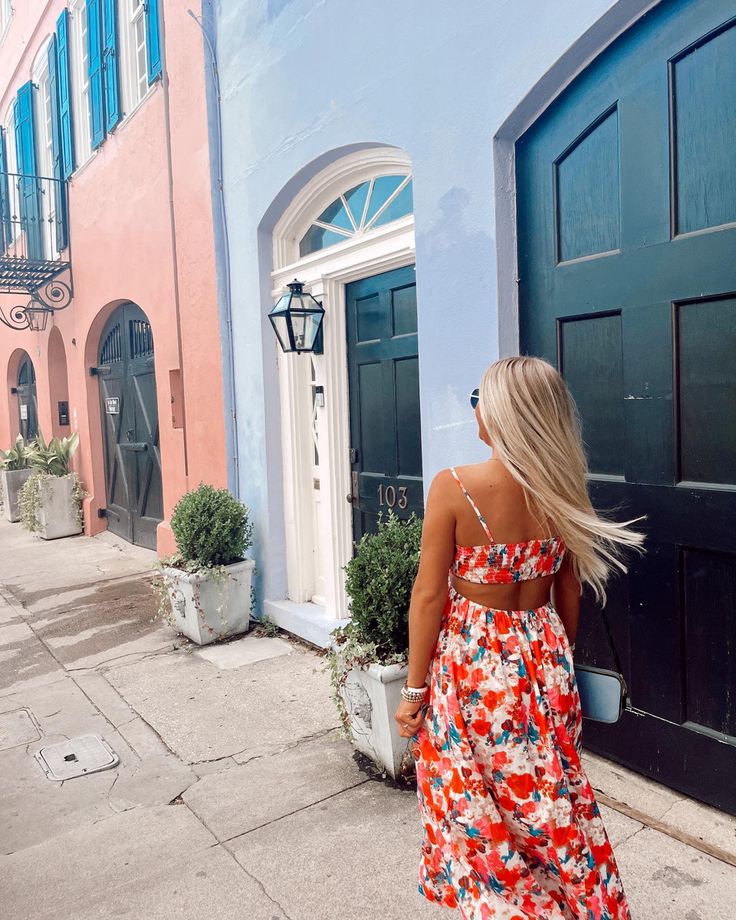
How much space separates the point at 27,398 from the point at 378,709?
41.7ft

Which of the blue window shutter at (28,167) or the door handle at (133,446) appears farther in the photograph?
the blue window shutter at (28,167)

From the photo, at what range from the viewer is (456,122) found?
3455mm

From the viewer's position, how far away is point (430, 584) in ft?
6.43

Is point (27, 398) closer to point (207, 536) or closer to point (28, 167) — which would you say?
point (28, 167)

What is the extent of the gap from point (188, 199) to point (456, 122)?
10.9ft

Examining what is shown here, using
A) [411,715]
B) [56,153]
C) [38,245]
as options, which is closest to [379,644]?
[411,715]

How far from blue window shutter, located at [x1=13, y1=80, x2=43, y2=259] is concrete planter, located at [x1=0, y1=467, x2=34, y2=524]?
11.1ft

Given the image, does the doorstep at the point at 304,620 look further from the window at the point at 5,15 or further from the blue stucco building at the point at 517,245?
the window at the point at 5,15

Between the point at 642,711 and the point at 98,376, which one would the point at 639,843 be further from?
the point at 98,376

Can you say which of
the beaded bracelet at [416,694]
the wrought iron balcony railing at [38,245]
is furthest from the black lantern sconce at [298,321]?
the wrought iron balcony railing at [38,245]

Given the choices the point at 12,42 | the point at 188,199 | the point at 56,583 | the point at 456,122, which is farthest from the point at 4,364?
the point at 456,122

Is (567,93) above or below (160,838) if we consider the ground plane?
above

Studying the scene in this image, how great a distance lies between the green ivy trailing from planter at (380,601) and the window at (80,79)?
24.6 feet

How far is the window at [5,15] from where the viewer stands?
1181cm
